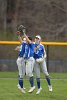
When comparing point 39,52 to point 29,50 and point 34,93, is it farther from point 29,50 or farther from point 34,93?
point 34,93

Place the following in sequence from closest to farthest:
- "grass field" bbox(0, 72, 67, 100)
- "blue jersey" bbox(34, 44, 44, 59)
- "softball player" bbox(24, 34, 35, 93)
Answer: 1. "grass field" bbox(0, 72, 67, 100)
2. "softball player" bbox(24, 34, 35, 93)
3. "blue jersey" bbox(34, 44, 44, 59)

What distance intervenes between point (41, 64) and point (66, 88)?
8.14 feet

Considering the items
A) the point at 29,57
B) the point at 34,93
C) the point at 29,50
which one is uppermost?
the point at 29,50

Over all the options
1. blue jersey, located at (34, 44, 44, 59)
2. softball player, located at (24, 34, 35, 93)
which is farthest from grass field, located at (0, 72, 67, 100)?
blue jersey, located at (34, 44, 44, 59)

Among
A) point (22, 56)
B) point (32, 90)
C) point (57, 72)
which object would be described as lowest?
point (57, 72)

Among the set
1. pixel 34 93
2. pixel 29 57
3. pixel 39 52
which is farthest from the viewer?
pixel 34 93

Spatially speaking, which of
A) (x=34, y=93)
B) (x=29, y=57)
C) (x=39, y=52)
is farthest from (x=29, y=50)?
(x=34, y=93)

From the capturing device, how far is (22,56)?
15.8 metres

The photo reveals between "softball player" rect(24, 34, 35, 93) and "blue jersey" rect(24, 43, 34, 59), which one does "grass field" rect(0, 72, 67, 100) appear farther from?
"blue jersey" rect(24, 43, 34, 59)

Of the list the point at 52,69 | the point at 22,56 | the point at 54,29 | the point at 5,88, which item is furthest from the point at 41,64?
the point at 54,29

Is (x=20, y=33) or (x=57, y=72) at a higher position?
(x=20, y=33)

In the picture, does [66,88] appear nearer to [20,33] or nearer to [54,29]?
[20,33]

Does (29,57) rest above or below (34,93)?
above

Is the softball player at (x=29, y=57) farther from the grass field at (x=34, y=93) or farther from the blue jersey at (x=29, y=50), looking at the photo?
the grass field at (x=34, y=93)
